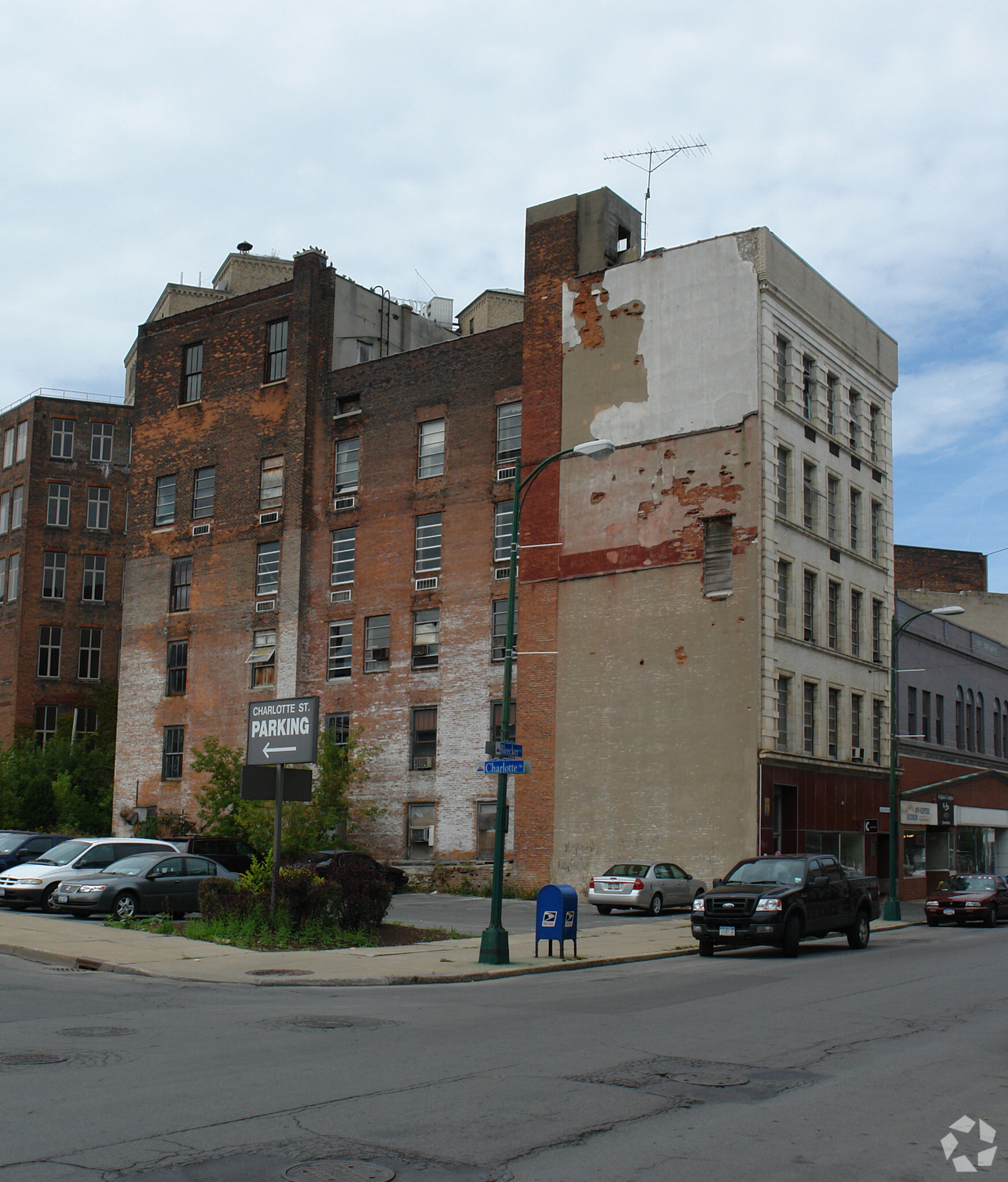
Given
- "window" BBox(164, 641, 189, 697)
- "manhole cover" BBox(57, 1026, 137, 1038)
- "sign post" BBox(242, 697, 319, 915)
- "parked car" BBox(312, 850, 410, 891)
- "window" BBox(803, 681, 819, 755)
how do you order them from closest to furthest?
"manhole cover" BBox(57, 1026, 137, 1038), "sign post" BBox(242, 697, 319, 915), "parked car" BBox(312, 850, 410, 891), "window" BBox(803, 681, 819, 755), "window" BBox(164, 641, 189, 697)

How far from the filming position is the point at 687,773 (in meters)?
36.8

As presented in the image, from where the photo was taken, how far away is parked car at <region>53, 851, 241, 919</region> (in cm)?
2455

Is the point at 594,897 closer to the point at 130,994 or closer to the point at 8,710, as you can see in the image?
the point at 130,994

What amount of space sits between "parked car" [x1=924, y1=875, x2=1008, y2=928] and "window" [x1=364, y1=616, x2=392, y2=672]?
69.9 feet

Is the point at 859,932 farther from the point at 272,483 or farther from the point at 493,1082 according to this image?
the point at 272,483

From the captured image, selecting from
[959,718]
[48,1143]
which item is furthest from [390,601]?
[48,1143]

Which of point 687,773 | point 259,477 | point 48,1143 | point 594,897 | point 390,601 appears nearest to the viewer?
point 48,1143

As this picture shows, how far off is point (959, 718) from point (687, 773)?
19107 millimetres

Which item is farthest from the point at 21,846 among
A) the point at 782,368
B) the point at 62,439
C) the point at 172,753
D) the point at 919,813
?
the point at 62,439

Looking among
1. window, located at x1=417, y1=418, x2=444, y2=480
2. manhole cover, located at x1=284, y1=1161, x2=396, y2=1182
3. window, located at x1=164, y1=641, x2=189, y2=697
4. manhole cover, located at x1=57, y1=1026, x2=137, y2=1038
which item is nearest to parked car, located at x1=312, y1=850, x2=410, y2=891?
window, located at x1=164, y1=641, x2=189, y2=697

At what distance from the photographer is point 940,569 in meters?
72.2

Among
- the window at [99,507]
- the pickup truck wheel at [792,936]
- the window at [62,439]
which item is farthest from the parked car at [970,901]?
the window at [62,439]

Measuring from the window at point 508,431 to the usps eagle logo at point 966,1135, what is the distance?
36.3 m

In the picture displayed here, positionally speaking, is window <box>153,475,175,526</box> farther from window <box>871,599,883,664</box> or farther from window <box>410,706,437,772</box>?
window <box>871,599,883,664</box>
